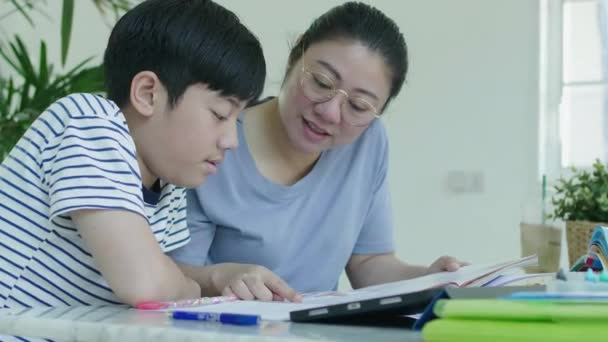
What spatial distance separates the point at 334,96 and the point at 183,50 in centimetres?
40

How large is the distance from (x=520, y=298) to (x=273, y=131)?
3.11 feet

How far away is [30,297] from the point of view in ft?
3.20

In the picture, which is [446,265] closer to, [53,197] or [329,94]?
[329,94]

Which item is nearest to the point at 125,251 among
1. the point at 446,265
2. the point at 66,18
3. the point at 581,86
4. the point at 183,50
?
the point at 183,50

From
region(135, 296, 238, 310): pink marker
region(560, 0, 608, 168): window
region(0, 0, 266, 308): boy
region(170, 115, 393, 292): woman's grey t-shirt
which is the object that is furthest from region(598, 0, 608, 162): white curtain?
region(135, 296, 238, 310): pink marker

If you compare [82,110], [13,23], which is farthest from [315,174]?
[13,23]

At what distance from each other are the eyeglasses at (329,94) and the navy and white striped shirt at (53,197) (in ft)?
1.57

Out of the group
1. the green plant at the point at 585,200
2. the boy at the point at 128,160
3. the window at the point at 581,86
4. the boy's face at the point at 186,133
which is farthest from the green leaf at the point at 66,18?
the window at the point at 581,86

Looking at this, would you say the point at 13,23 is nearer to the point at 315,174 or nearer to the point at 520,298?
the point at 315,174

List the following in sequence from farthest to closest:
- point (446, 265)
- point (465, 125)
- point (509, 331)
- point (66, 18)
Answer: point (465, 125) < point (66, 18) < point (446, 265) < point (509, 331)

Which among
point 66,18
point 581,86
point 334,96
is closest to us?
point 334,96

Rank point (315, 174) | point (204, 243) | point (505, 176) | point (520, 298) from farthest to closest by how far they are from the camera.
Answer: point (505, 176), point (315, 174), point (204, 243), point (520, 298)

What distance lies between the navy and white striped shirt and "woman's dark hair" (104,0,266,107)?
0.10 metres

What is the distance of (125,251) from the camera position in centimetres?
87
